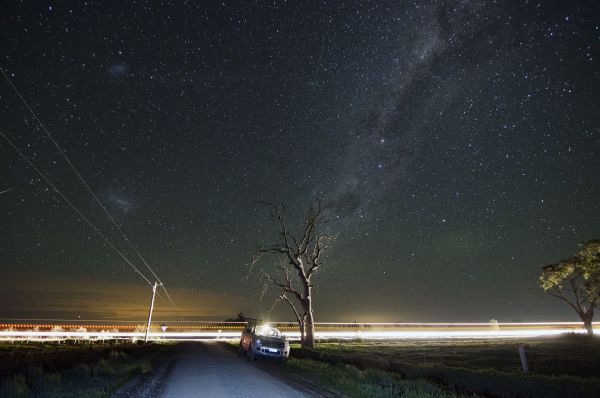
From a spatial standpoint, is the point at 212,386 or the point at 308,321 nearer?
the point at 212,386

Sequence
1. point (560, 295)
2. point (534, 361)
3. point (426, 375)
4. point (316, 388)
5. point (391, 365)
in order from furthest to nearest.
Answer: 1. point (560, 295)
2. point (534, 361)
3. point (391, 365)
4. point (426, 375)
5. point (316, 388)

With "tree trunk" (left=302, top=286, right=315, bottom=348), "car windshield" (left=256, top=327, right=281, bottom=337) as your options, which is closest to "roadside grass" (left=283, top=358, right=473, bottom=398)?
"car windshield" (left=256, top=327, right=281, bottom=337)

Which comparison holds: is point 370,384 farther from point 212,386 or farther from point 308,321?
point 308,321

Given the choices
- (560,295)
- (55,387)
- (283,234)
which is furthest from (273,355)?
(560,295)

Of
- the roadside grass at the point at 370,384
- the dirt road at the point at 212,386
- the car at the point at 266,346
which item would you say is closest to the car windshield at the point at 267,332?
the car at the point at 266,346

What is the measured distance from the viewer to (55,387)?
10.3 metres

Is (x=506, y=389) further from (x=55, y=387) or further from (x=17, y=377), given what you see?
(x=17, y=377)

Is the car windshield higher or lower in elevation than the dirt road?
higher

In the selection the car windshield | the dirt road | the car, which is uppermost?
the car windshield

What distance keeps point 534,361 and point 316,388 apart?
14.2m

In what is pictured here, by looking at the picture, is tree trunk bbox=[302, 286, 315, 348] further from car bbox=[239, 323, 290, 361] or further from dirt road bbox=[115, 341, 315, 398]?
dirt road bbox=[115, 341, 315, 398]

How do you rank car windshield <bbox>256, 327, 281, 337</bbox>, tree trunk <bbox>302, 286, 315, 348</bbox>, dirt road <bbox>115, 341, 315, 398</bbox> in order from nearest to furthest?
dirt road <bbox>115, 341, 315, 398</bbox>, car windshield <bbox>256, 327, 281, 337</bbox>, tree trunk <bbox>302, 286, 315, 348</bbox>

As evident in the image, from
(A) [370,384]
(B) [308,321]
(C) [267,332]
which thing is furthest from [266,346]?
(B) [308,321]

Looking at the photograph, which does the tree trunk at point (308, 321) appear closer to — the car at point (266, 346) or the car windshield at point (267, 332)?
the car windshield at point (267, 332)
